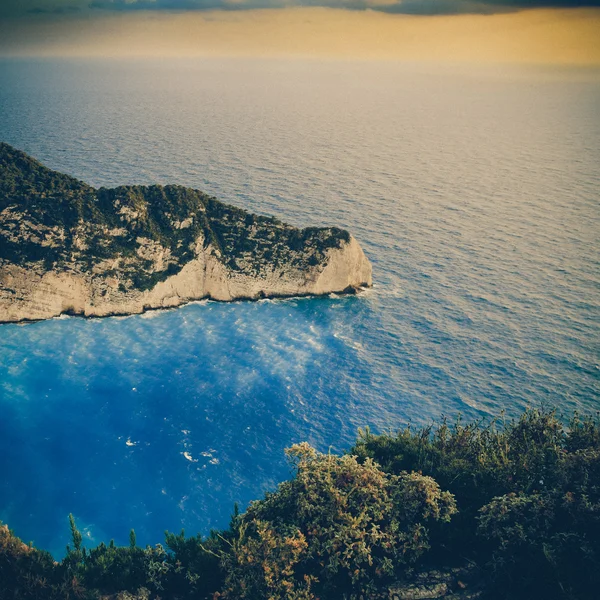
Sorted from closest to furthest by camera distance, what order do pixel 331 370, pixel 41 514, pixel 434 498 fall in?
pixel 434 498
pixel 41 514
pixel 331 370

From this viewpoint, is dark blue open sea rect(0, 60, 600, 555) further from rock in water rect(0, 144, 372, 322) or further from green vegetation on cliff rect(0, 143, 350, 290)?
green vegetation on cliff rect(0, 143, 350, 290)

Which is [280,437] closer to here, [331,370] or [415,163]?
[331,370]

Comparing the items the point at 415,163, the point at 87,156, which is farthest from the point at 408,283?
the point at 87,156

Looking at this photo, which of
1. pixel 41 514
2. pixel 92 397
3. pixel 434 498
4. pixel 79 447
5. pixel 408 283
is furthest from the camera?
pixel 408 283

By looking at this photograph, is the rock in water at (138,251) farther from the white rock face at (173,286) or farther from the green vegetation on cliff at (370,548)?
the green vegetation on cliff at (370,548)

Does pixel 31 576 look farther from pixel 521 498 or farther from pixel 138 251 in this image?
pixel 138 251

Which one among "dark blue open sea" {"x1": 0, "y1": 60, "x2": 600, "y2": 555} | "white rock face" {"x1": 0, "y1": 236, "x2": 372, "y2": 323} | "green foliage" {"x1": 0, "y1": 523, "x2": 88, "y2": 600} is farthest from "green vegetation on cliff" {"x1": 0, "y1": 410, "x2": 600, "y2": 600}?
"white rock face" {"x1": 0, "y1": 236, "x2": 372, "y2": 323}
